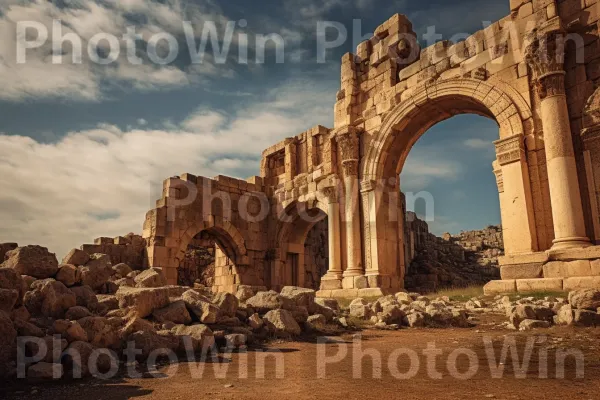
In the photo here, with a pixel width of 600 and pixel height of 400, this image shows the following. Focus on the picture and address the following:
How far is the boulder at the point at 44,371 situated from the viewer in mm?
3554

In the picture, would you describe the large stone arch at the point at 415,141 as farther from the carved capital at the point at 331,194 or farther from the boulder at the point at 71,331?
the boulder at the point at 71,331

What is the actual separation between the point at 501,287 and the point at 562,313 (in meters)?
2.62

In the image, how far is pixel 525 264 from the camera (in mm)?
8492

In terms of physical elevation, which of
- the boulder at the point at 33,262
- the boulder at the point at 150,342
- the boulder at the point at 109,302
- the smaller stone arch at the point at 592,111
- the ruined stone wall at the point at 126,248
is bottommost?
the boulder at the point at 150,342

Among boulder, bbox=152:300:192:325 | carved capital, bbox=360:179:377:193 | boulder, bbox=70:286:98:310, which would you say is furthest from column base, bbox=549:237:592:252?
boulder, bbox=70:286:98:310

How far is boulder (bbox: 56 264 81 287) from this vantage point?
5.78 metres

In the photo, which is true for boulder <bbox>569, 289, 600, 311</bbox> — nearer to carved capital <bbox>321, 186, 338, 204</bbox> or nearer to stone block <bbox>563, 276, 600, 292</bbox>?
stone block <bbox>563, 276, 600, 292</bbox>

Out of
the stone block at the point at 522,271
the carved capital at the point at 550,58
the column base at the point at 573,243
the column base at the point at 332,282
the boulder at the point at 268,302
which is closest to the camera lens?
the boulder at the point at 268,302

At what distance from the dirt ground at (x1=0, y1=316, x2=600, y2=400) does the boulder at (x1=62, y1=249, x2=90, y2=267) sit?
362cm

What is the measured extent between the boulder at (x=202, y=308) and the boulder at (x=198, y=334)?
0.42 meters

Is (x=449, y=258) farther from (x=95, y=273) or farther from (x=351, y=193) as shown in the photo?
(x=95, y=273)

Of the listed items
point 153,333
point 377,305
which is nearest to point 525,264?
point 377,305

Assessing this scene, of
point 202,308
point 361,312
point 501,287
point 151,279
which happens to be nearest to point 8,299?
point 202,308

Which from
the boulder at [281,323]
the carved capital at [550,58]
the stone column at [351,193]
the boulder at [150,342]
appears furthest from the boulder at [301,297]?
the carved capital at [550,58]
